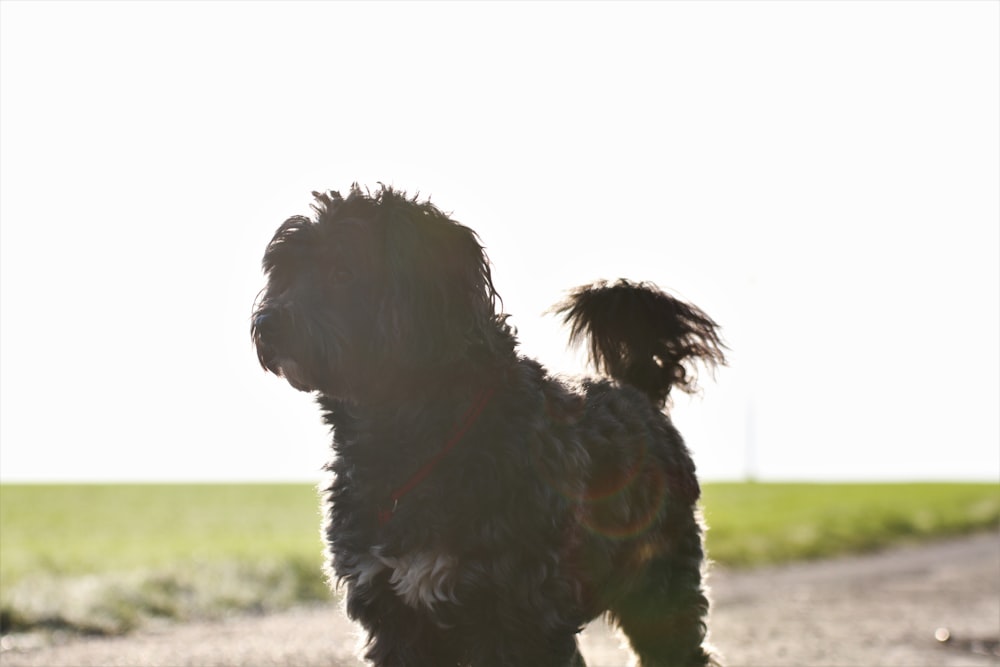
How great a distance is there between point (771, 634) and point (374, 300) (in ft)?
22.2

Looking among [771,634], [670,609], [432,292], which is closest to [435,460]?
[432,292]

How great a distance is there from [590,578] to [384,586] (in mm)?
990

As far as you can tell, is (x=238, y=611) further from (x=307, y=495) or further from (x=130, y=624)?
(x=307, y=495)

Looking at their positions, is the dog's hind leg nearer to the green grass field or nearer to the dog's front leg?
the dog's front leg

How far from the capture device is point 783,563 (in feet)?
62.8

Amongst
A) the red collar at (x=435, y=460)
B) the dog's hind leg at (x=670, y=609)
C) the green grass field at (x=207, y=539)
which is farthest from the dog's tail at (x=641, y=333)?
the green grass field at (x=207, y=539)

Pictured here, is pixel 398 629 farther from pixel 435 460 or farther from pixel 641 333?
pixel 641 333

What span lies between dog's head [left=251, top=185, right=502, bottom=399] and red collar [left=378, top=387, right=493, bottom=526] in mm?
216

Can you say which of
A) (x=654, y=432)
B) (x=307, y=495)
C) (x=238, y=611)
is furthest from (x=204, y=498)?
(x=654, y=432)

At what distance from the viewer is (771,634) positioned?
1080cm

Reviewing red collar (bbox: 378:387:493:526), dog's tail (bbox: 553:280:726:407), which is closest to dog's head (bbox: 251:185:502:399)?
red collar (bbox: 378:387:493:526)

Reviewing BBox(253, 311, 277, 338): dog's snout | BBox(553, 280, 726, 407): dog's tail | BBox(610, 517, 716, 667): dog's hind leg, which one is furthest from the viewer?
BBox(553, 280, 726, 407): dog's tail

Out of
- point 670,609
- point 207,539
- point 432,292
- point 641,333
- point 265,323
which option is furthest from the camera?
point 207,539

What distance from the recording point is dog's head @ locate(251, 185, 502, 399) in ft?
17.4
